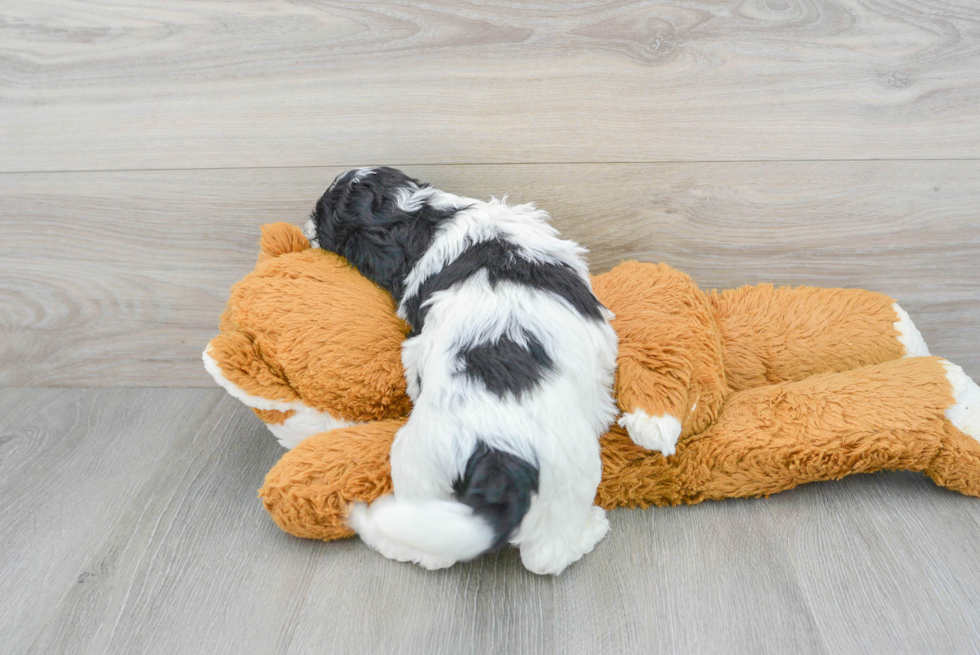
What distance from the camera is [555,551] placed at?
0.84 meters

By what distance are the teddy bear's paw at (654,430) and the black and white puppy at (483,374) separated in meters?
0.04

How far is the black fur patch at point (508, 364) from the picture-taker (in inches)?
30.6

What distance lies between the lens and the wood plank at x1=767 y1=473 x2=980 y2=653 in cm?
79

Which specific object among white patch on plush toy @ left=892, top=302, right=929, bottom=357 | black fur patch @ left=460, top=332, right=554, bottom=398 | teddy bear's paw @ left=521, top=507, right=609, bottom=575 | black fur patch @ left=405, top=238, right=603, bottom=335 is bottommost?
teddy bear's paw @ left=521, top=507, right=609, bottom=575

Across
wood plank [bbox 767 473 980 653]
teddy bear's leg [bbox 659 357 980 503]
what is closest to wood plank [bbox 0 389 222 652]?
teddy bear's leg [bbox 659 357 980 503]

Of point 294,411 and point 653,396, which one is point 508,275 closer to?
point 653,396

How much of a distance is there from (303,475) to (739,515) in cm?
Result: 61

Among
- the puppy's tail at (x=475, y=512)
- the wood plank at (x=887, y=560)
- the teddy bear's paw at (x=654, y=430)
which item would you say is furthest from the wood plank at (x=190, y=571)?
the wood plank at (x=887, y=560)

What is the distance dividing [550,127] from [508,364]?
0.49 metres

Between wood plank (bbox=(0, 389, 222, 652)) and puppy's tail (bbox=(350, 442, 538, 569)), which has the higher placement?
puppy's tail (bbox=(350, 442, 538, 569))

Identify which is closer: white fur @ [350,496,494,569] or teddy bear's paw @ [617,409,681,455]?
white fur @ [350,496,494,569]

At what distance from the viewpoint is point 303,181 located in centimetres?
116

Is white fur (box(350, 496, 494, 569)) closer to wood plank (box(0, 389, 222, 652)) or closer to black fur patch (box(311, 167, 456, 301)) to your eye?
black fur patch (box(311, 167, 456, 301))

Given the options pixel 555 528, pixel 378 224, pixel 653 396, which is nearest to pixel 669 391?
pixel 653 396
